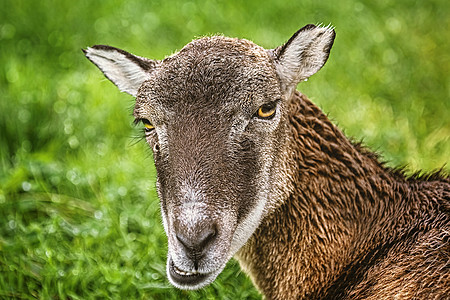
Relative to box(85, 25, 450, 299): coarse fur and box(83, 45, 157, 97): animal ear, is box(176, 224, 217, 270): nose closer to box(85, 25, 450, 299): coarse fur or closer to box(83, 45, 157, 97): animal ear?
box(85, 25, 450, 299): coarse fur

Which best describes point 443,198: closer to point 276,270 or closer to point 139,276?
point 276,270

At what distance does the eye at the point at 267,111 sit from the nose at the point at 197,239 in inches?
32.9

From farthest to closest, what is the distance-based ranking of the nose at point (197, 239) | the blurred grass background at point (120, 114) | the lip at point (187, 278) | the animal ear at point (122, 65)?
the blurred grass background at point (120, 114) → the animal ear at point (122, 65) → the lip at point (187, 278) → the nose at point (197, 239)

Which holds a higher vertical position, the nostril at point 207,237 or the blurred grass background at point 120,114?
the nostril at point 207,237

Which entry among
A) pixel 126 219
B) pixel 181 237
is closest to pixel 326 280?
pixel 181 237

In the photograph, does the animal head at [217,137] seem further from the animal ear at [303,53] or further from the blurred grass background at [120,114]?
the blurred grass background at [120,114]

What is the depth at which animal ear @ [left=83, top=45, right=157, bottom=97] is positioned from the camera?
14.7 ft

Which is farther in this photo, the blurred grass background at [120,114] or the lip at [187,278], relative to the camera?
the blurred grass background at [120,114]

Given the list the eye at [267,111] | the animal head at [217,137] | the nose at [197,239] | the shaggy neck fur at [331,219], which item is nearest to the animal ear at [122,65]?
the animal head at [217,137]

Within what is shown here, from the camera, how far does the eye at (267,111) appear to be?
13.3ft

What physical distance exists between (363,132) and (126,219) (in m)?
3.07

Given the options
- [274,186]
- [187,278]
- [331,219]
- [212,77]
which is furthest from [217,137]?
[331,219]

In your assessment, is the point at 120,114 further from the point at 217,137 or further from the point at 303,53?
the point at 217,137

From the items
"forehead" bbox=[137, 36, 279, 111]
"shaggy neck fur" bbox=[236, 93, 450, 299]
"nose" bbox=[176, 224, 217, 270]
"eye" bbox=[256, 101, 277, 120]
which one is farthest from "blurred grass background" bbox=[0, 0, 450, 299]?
"nose" bbox=[176, 224, 217, 270]
